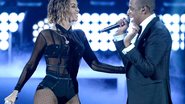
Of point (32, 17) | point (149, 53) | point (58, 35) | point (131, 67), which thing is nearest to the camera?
point (149, 53)

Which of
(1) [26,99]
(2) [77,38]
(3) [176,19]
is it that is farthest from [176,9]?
(2) [77,38]

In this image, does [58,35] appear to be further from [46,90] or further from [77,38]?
[46,90]

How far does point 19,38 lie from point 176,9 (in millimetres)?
1697

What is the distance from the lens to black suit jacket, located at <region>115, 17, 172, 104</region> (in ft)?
8.50

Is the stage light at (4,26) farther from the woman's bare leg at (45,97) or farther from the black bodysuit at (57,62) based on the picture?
the woman's bare leg at (45,97)

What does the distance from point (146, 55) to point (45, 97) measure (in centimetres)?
70

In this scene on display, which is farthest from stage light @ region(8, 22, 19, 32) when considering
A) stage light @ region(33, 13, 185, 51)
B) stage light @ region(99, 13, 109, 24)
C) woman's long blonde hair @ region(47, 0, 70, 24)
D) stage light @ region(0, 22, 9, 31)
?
woman's long blonde hair @ region(47, 0, 70, 24)

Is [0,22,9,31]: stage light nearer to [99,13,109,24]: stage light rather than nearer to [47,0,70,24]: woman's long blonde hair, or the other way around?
[99,13,109,24]: stage light

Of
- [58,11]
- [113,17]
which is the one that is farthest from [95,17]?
[58,11]

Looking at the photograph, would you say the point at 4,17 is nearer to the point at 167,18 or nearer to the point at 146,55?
the point at 167,18

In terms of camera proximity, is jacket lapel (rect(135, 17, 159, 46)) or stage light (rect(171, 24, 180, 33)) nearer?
jacket lapel (rect(135, 17, 159, 46))

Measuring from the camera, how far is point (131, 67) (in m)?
2.78

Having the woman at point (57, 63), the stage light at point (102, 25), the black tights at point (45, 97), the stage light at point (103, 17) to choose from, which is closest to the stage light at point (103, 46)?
the stage light at point (102, 25)

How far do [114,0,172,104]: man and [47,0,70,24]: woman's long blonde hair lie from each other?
416 mm
